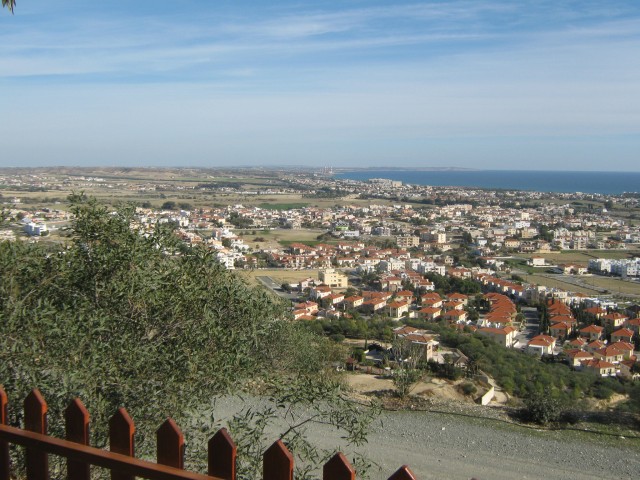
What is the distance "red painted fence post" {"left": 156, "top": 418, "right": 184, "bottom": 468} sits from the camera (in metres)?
1.52

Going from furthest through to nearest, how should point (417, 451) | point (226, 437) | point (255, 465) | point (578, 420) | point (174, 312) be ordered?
point (578, 420), point (417, 451), point (174, 312), point (255, 465), point (226, 437)

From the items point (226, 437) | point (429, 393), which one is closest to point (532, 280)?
point (429, 393)

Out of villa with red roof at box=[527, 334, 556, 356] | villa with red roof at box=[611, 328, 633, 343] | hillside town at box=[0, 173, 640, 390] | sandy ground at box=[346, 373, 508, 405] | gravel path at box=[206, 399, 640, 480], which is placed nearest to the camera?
gravel path at box=[206, 399, 640, 480]

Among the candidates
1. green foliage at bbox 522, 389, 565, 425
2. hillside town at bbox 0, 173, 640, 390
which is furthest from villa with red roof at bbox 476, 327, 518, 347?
green foliage at bbox 522, 389, 565, 425

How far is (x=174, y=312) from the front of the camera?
12.9 feet

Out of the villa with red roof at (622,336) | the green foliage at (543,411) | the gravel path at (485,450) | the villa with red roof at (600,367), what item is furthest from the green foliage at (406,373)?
the villa with red roof at (622,336)

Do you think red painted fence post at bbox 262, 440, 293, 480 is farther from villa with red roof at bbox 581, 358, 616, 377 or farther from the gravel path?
villa with red roof at bbox 581, 358, 616, 377

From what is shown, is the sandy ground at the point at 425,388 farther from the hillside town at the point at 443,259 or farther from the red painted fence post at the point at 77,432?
the red painted fence post at the point at 77,432

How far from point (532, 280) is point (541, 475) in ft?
122

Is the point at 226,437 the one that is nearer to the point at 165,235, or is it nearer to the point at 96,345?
the point at 96,345

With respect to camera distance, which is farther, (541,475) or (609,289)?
(609,289)

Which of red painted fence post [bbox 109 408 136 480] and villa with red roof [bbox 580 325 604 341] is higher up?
red painted fence post [bbox 109 408 136 480]

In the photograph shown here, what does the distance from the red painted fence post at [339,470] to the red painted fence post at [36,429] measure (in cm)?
85

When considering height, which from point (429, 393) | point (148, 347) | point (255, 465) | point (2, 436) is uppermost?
point (2, 436)
